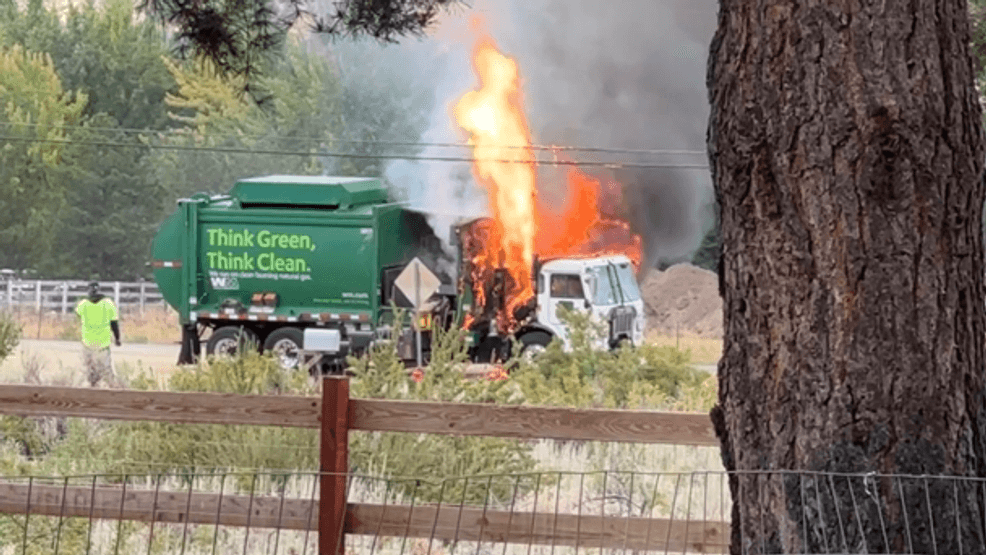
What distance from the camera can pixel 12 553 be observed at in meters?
8.55

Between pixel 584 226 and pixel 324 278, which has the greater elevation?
pixel 584 226

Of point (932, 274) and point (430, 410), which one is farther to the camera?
point (430, 410)

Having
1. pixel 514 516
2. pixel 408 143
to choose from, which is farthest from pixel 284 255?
pixel 514 516

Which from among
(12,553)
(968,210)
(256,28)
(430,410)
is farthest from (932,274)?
(12,553)

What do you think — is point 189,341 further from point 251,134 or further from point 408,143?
point 251,134

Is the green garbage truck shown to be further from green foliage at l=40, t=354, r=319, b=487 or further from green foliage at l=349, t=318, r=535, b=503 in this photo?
green foliage at l=349, t=318, r=535, b=503

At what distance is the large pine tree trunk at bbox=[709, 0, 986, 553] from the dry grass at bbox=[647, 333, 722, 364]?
3226 cm

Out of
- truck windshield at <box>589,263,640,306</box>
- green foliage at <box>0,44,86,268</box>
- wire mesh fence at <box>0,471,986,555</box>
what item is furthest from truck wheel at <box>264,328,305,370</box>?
green foliage at <box>0,44,86,268</box>

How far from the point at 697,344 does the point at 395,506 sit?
3284 centimetres

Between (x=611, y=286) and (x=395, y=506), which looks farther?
(x=611, y=286)

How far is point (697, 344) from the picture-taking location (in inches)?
1561

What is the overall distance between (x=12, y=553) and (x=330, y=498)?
216 centimetres

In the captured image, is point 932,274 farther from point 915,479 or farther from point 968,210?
point 915,479

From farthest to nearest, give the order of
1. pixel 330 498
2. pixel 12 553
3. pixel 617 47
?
pixel 617 47
pixel 12 553
pixel 330 498
